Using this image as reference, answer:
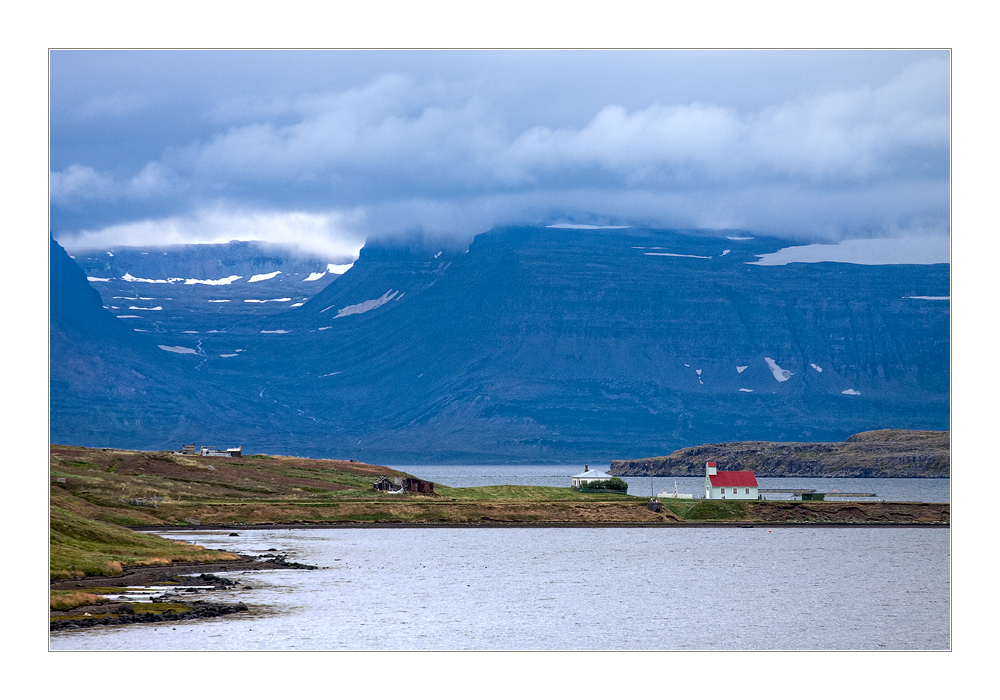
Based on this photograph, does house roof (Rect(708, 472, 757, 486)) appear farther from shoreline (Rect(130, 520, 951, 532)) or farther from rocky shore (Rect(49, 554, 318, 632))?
rocky shore (Rect(49, 554, 318, 632))

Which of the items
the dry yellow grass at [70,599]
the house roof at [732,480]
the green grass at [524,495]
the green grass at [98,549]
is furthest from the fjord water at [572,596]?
the green grass at [524,495]

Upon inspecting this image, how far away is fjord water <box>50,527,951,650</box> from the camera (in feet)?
159

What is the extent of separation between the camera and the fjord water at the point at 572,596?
48375 mm

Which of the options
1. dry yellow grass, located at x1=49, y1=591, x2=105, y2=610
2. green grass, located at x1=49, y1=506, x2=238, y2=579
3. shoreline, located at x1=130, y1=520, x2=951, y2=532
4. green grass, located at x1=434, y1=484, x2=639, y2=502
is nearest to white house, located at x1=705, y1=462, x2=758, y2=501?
shoreline, located at x1=130, y1=520, x2=951, y2=532

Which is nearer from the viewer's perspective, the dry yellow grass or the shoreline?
the dry yellow grass

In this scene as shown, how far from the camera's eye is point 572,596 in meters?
66.0

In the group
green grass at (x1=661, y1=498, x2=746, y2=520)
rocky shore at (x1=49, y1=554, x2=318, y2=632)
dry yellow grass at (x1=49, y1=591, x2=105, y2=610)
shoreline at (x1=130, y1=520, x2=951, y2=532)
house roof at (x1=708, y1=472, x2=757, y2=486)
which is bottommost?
shoreline at (x1=130, y1=520, x2=951, y2=532)

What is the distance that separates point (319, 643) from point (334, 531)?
7164 centimetres

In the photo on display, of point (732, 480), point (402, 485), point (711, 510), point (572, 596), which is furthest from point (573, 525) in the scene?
point (572, 596)

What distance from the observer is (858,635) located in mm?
52000

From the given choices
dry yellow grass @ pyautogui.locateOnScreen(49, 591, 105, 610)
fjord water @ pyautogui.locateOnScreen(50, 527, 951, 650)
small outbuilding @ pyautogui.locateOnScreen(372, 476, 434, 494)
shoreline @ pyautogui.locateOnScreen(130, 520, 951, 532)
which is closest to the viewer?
dry yellow grass @ pyautogui.locateOnScreen(49, 591, 105, 610)

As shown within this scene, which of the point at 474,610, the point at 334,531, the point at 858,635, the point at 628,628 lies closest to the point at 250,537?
the point at 334,531

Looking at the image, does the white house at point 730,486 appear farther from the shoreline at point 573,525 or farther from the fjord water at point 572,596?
the fjord water at point 572,596
